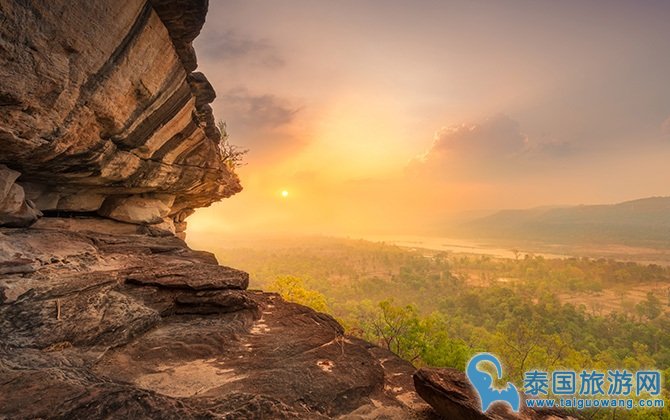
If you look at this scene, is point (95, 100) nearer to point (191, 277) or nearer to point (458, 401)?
point (191, 277)

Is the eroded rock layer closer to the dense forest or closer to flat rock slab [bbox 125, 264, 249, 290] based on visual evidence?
flat rock slab [bbox 125, 264, 249, 290]

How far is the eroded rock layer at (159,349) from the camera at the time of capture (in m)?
5.47

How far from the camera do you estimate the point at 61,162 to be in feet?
31.7

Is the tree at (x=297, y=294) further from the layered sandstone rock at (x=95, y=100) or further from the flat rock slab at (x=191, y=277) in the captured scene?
the flat rock slab at (x=191, y=277)

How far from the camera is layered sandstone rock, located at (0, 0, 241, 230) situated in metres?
7.01

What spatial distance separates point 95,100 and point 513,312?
101 meters

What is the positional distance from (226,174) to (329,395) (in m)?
17.5

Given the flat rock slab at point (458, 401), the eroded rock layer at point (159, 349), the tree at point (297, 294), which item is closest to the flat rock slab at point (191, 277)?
the eroded rock layer at point (159, 349)

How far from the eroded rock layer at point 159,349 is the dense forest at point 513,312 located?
13315mm

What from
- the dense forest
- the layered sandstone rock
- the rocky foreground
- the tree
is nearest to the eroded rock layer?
the rocky foreground

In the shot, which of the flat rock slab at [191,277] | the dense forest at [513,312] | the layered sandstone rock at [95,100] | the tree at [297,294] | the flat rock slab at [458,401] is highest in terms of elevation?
the layered sandstone rock at [95,100]

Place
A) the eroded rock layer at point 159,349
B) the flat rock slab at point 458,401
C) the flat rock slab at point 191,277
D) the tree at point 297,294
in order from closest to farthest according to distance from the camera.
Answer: the eroded rock layer at point 159,349 < the flat rock slab at point 458,401 < the flat rock slab at point 191,277 < the tree at point 297,294

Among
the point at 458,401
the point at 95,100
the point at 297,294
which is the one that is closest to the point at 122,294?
the point at 95,100

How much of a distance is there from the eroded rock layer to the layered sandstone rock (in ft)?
7.68
